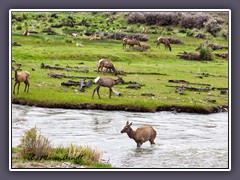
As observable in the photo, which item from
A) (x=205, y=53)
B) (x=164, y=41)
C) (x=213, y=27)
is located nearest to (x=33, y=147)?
(x=164, y=41)

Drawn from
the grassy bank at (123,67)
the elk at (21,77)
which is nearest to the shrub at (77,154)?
the grassy bank at (123,67)

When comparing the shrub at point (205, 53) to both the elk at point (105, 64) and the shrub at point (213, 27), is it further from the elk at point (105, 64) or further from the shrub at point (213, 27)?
the elk at point (105, 64)

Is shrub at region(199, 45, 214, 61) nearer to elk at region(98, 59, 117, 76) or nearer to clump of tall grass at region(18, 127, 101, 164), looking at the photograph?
elk at region(98, 59, 117, 76)

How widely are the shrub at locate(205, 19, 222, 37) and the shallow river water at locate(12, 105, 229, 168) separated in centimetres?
197

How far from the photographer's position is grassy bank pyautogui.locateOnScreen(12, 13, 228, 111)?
20.3 m

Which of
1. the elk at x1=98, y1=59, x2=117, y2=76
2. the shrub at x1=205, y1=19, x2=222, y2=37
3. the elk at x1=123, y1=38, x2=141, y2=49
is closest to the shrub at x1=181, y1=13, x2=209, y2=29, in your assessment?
the shrub at x1=205, y1=19, x2=222, y2=37

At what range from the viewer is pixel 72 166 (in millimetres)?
19625

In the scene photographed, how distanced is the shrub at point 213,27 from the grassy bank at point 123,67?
16cm

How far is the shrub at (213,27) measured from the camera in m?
20.0

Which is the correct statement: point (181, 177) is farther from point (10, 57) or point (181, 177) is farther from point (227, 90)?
point (10, 57)

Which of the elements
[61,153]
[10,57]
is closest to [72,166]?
[61,153]

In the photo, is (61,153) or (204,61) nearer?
(61,153)
